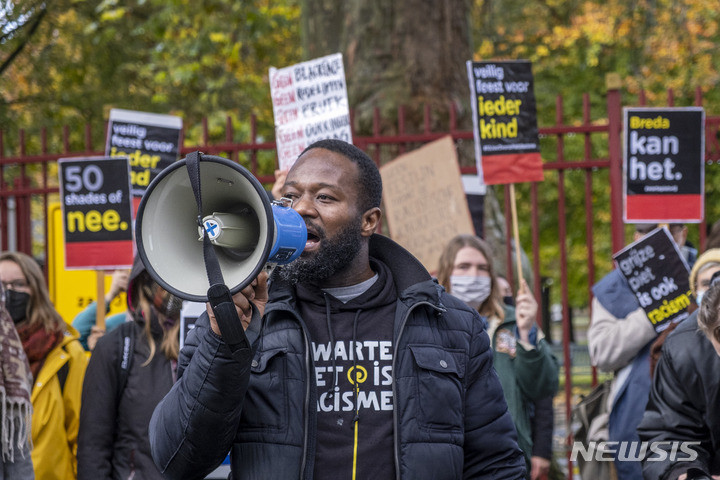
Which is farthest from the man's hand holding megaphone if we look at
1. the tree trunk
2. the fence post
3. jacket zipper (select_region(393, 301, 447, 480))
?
the tree trunk

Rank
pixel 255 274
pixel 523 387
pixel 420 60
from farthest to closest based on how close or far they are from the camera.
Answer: pixel 420 60 → pixel 523 387 → pixel 255 274

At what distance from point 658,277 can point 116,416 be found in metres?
2.67

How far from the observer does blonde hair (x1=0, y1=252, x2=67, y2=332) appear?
182 inches

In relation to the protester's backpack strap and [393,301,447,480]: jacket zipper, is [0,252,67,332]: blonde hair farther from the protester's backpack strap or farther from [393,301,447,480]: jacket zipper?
[393,301,447,480]: jacket zipper

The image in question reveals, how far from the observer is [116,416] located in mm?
4113

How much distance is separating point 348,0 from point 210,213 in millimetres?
5540

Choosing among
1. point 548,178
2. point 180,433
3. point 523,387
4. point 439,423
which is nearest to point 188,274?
point 180,433

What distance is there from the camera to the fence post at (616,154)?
5.96m

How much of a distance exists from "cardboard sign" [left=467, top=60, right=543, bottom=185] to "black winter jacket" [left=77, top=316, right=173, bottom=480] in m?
2.28

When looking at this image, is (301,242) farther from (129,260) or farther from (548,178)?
→ (548,178)

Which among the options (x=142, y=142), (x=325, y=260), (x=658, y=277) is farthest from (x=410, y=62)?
(x=325, y=260)

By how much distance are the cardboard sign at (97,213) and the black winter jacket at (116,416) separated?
1507mm

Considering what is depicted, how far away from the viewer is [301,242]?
2.35 meters

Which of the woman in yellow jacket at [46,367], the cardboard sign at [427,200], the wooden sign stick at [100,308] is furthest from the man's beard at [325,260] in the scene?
the cardboard sign at [427,200]
